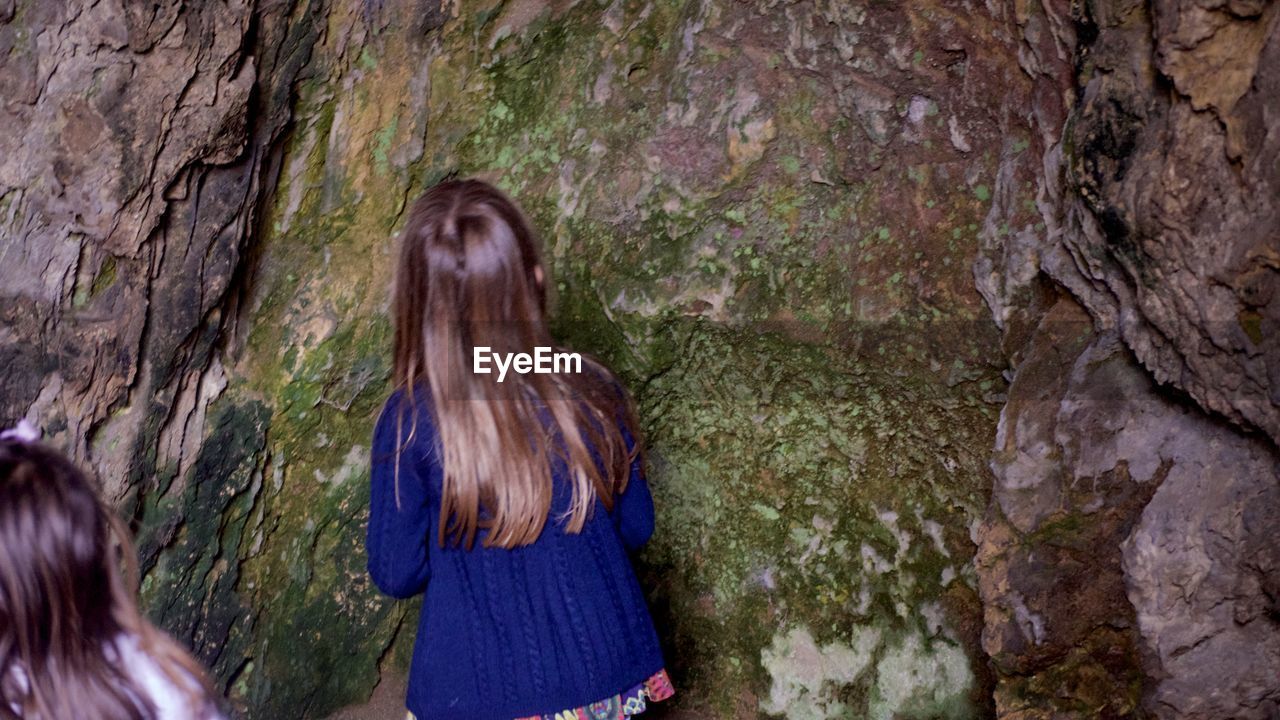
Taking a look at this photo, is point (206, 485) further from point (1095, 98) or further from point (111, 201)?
point (1095, 98)

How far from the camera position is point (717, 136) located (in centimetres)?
313

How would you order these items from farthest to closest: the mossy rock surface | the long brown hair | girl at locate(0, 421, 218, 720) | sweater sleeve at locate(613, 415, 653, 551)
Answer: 1. the mossy rock surface
2. sweater sleeve at locate(613, 415, 653, 551)
3. the long brown hair
4. girl at locate(0, 421, 218, 720)

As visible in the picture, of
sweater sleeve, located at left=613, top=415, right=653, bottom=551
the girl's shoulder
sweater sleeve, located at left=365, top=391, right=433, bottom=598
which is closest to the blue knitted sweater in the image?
sweater sleeve, located at left=365, top=391, right=433, bottom=598

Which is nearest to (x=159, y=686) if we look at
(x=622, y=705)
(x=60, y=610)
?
(x=60, y=610)

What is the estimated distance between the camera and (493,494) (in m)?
2.00

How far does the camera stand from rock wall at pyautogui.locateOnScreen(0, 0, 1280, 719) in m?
2.21

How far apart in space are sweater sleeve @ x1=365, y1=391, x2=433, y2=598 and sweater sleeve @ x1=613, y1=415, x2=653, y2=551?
0.37m

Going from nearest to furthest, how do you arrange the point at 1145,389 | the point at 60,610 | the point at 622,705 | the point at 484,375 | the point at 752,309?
the point at 60,610 < the point at 484,375 < the point at 622,705 < the point at 1145,389 < the point at 752,309

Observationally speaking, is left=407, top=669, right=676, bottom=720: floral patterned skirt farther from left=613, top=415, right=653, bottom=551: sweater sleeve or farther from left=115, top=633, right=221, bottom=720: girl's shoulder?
left=115, top=633, right=221, bottom=720: girl's shoulder

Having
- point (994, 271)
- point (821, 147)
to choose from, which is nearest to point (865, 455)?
point (994, 271)

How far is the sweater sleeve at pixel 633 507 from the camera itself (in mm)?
2199

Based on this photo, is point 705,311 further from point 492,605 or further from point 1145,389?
point 492,605

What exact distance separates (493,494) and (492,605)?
221mm

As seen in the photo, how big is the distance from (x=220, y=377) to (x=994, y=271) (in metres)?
1.99
